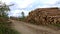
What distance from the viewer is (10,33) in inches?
610

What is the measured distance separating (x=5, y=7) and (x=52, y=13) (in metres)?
9.63

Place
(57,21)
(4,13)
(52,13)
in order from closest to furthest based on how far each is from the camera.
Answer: (4,13) → (57,21) → (52,13)

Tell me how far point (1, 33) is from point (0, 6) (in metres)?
1.83

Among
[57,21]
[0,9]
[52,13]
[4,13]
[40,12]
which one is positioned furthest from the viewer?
[40,12]

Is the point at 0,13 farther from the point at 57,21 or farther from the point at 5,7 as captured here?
the point at 57,21

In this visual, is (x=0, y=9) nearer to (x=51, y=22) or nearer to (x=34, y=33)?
(x=34, y=33)

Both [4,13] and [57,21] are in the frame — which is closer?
[4,13]

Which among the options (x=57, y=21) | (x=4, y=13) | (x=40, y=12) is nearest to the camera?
(x=4, y=13)

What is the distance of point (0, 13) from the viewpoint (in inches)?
620

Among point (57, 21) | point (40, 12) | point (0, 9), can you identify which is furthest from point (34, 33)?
point (40, 12)

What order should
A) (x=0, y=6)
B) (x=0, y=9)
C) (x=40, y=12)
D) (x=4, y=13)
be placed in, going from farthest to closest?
(x=40, y=12) → (x=4, y=13) → (x=0, y=9) → (x=0, y=6)

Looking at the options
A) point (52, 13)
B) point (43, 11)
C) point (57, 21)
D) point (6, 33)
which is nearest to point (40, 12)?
point (43, 11)

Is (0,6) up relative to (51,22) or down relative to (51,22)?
up

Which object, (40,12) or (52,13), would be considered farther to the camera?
(40,12)
